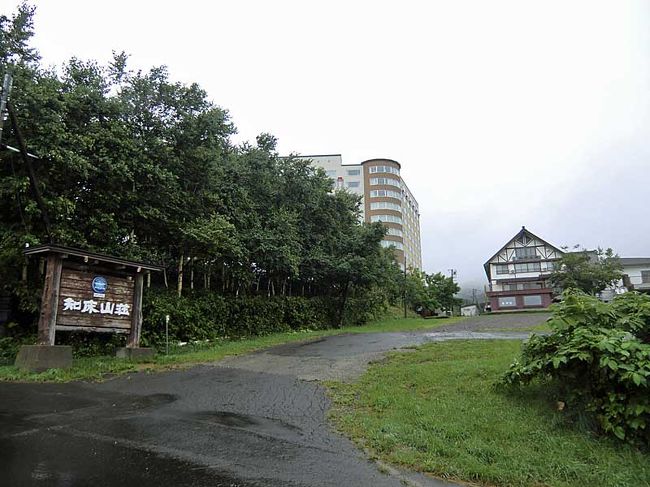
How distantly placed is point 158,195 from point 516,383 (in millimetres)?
12366

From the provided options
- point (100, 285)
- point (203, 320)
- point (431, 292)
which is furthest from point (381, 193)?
point (100, 285)

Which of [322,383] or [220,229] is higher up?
[220,229]

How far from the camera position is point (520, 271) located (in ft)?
187

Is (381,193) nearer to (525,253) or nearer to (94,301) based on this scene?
(525,253)

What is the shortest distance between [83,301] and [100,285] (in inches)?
22.8

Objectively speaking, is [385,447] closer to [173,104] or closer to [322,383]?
[322,383]

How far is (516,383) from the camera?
6293 mm

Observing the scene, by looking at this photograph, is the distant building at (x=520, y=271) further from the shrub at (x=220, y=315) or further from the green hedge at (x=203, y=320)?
the shrub at (x=220, y=315)

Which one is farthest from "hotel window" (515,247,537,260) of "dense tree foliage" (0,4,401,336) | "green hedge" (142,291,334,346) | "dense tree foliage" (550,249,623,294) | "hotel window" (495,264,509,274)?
"dense tree foliage" (0,4,401,336)

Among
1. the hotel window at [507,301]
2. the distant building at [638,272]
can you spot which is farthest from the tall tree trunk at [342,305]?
the distant building at [638,272]

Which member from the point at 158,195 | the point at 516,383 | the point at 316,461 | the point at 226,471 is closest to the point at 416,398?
the point at 516,383

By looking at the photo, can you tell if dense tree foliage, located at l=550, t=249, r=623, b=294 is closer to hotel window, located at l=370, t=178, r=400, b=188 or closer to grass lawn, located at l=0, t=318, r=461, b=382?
grass lawn, located at l=0, t=318, r=461, b=382

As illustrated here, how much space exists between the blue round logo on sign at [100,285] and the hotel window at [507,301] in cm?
5224

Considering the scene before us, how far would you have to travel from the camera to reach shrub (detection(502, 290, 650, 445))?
14.6 ft
